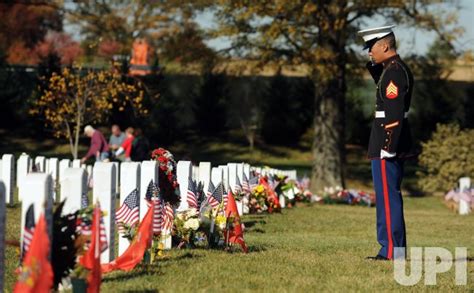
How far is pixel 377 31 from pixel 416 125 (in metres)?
38.4

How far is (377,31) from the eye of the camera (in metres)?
10.3

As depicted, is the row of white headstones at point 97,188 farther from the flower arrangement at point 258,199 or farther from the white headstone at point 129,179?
the flower arrangement at point 258,199

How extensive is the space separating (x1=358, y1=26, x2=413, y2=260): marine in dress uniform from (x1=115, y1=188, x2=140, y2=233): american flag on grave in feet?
7.56

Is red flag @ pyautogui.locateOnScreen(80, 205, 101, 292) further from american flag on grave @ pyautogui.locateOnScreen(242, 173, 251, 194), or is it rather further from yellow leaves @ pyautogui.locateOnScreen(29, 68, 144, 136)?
yellow leaves @ pyautogui.locateOnScreen(29, 68, 144, 136)

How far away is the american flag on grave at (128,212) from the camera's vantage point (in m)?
9.69

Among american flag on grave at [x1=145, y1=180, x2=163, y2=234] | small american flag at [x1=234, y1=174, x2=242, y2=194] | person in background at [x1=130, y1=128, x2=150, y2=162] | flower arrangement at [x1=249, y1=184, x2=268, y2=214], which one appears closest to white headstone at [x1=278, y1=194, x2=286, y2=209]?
flower arrangement at [x1=249, y1=184, x2=268, y2=214]

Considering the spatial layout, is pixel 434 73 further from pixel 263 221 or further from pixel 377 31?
pixel 377 31

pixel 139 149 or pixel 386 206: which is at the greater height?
pixel 386 206

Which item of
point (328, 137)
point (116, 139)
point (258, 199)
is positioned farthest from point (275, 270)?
point (328, 137)

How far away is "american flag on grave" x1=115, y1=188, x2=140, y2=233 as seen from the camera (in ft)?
31.8

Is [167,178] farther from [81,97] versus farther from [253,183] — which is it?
[81,97]

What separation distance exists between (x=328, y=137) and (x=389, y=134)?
2367 centimetres

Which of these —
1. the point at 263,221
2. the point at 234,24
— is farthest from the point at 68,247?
the point at 234,24

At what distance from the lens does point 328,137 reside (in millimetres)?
33906
